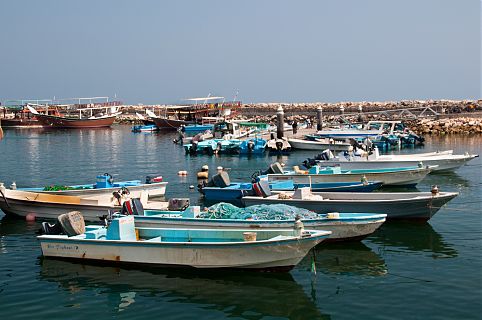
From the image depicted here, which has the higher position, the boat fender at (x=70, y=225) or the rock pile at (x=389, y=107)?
the rock pile at (x=389, y=107)

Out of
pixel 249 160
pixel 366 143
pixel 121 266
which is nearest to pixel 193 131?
pixel 249 160

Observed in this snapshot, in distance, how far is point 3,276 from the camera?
15430mm

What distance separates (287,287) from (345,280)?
5.06 feet

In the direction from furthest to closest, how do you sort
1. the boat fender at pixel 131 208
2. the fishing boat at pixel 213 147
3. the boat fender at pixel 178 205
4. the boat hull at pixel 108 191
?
the fishing boat at pixel 213 147
the boat hull at pixel 108 191
the boat fender at pixel 178 205
the boat fender at pixel 131 208

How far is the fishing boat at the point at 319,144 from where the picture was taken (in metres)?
45.9

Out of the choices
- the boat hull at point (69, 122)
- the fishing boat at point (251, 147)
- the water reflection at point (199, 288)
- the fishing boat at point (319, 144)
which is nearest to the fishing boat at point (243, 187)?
the water reflection at point (199, 288)

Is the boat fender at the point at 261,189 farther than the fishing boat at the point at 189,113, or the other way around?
the fishing boat at the point at 189,113

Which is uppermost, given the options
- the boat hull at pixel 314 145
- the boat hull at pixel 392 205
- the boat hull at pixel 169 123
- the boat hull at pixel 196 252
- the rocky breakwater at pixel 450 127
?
the boat hull at pixel 169 123

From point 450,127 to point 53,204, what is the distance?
159 ft

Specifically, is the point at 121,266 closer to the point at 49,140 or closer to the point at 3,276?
the point at 3,276

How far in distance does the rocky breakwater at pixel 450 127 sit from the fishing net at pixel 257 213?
46582 millimetres

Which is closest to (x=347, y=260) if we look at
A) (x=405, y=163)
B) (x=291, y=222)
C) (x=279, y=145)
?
(x=291, y=222)

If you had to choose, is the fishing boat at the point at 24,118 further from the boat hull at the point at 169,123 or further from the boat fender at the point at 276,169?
the boat fender at the point at 276,169

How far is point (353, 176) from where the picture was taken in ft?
88.3
